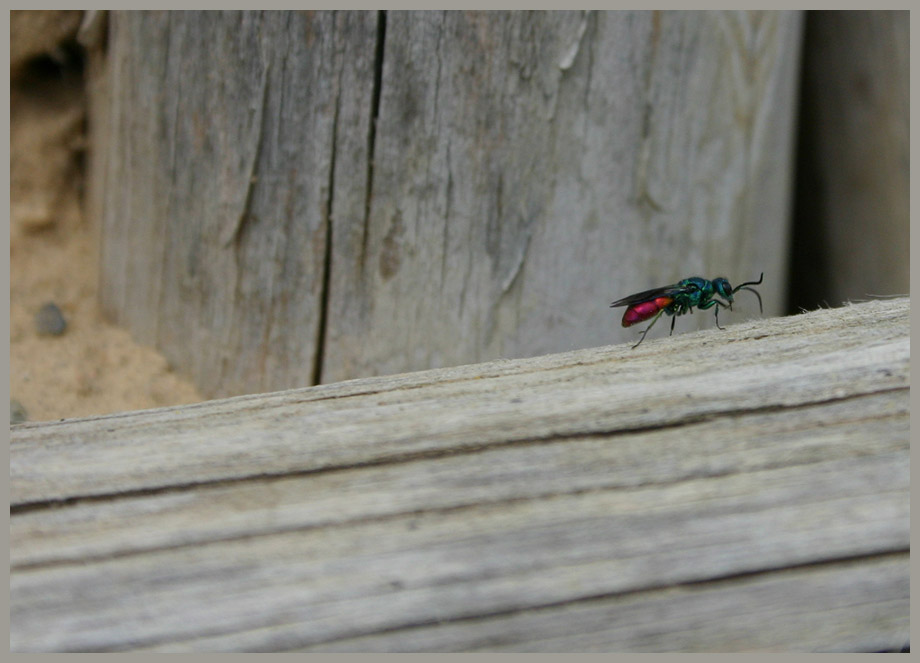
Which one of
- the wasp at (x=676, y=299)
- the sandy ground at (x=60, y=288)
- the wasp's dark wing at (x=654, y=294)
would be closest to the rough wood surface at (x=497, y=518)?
the wasp's dark wing at (x=654, y=294)

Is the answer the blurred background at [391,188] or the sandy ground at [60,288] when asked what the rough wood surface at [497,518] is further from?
the sandy ground at [60,288]

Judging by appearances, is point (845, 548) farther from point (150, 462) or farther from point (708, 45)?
point (708, 45)

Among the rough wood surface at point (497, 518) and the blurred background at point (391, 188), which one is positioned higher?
the blurred background at point (391, 188)

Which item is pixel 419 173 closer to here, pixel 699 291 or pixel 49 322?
pixel 699 291

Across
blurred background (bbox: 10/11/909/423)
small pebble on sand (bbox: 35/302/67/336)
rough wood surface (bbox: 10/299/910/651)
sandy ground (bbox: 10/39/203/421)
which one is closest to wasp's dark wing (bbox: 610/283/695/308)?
Answer: blurred background (bbox: 10/11/909/423)

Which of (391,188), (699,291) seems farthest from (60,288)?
(699,291)
